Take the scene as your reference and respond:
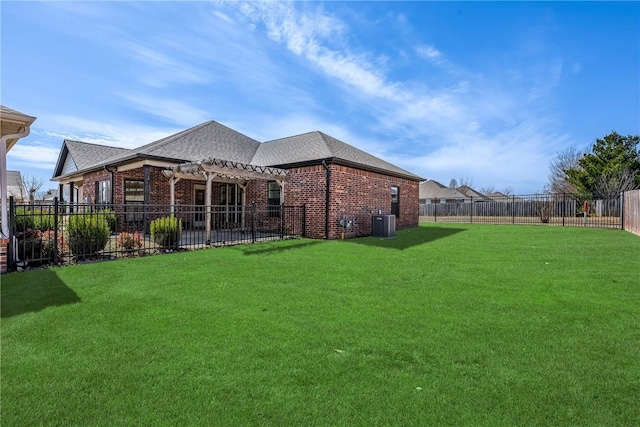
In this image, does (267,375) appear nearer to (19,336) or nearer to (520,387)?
(520,387)

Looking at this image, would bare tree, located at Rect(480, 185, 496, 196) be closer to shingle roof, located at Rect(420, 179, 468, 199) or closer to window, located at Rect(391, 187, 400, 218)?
shingle roof, located at Rect(420, 179, 468, 199)

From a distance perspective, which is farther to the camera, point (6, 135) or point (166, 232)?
point (166, 232)

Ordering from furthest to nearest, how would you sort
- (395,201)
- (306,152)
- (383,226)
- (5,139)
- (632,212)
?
(395,201) < (632,212) < (306,152) < (383,226) < (5,139)

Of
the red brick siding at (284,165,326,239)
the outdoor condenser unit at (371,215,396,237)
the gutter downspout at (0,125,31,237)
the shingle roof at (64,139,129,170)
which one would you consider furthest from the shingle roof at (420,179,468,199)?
the gutter downspout at (0,125,31,237)

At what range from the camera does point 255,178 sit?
12422mm

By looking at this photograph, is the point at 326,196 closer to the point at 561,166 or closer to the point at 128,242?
the point at 128,242

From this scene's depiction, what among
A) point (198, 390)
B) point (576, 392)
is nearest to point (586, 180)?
point (576, 392)

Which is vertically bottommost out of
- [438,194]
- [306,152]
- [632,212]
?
[632,212]

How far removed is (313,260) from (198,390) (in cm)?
524

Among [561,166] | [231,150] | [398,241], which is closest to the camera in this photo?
[398,241]

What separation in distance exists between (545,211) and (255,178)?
20436mm

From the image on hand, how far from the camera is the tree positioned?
24.9 meters

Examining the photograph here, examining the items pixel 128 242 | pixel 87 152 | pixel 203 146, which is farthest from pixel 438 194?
pixel 128 242

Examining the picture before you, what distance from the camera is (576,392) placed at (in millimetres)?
2307
